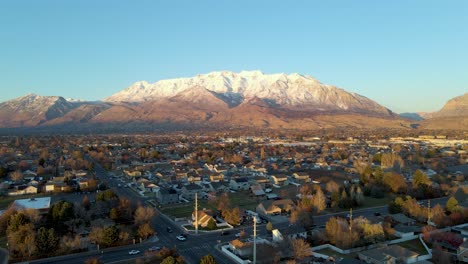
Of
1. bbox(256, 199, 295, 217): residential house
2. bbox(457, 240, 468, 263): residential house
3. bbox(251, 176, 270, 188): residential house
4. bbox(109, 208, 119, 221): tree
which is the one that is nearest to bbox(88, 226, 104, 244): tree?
bbox(109, 208, 119, 221): tree

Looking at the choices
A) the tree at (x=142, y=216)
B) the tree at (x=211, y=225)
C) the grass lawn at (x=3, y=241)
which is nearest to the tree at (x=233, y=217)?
the tree at (x=211, y=225)

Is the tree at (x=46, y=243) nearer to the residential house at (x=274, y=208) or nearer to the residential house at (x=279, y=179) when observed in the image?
the residential house at (x=274, y=208)

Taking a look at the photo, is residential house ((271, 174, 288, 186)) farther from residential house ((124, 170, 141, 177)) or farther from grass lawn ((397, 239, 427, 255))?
grass lawn ((397, 239, 427, 255))

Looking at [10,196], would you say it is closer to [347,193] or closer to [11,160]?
[11,160]

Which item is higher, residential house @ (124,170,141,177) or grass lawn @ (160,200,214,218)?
residential house @ (124,170,141,177)

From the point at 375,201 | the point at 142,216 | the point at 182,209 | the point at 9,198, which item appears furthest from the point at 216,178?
the point at 9,198

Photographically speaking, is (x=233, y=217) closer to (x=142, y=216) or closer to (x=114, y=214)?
(x=142, y=216)
